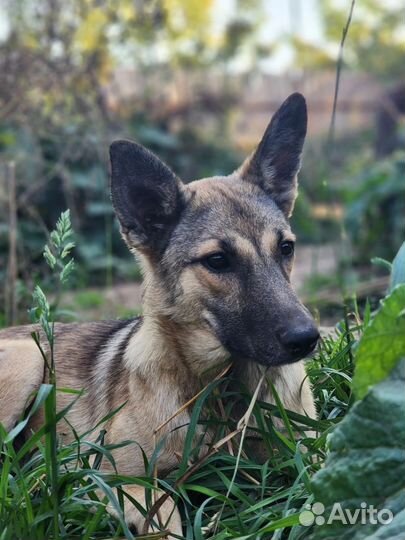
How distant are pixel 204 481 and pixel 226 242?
1.04 meters

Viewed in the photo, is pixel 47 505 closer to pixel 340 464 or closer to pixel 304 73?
pixel 340 464

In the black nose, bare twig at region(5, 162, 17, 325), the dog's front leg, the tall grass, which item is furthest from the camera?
bare twig at region(5, 162, 17, 325)

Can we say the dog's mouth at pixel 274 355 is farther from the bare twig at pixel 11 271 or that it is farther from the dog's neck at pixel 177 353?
the bare twig at pixel 11 271

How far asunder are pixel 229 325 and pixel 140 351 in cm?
54

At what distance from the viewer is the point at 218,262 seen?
133 inches

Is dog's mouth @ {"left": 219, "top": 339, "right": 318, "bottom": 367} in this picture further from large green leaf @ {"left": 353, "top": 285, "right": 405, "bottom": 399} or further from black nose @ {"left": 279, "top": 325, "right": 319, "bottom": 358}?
large green leaf @ {"left": 353, "top": 285, "right": 405, "bottom": 399}

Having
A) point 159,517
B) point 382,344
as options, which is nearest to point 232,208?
point 159,517

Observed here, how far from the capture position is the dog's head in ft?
10.3

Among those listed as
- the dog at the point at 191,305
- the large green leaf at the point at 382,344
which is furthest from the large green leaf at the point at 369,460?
the dog at the point at 191,305

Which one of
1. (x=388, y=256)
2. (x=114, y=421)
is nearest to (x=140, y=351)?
(x=114, y=421)

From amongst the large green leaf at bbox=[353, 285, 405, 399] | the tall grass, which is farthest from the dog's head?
the large green leaf at bbox=[353, 285, 405, 399]

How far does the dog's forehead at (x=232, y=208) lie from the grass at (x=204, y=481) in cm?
65

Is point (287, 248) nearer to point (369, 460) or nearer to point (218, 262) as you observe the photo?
point (218, 262)

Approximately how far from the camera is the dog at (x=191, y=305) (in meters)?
3.15
